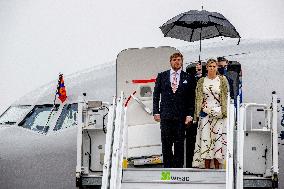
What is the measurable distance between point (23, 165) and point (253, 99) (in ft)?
13.6

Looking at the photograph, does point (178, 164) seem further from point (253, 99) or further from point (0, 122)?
point (0, 122)

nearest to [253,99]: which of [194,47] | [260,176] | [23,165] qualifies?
[260,176]

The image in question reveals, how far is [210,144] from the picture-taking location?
782cm

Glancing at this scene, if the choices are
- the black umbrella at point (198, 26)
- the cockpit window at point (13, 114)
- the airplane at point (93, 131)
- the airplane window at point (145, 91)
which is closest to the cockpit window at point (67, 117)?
the airplane at point (93, 131)

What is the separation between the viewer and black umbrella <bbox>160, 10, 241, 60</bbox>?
30.3 ft

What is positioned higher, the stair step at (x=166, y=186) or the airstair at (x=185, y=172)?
the airstair at (x=185, y=172)

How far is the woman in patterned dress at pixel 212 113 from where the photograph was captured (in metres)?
7.75

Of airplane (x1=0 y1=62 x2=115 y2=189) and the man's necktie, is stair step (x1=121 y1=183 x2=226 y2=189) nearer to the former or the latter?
the man's necktie

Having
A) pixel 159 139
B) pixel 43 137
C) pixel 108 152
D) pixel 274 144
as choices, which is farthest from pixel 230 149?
pixel 43 137

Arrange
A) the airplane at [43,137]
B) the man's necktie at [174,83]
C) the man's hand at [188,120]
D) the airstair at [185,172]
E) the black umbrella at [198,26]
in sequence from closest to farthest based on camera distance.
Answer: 1. the airstair at [185,172]
2. the man's hand at [188,120]
3. the man's necktie at [174,83]
4. the airplane at [43,137]
5. the black umbrella at [198,26]

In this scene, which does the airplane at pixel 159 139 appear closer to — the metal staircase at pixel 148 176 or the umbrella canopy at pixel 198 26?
the metal staircase at pixel 148 176

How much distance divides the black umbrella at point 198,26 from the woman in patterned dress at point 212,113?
157 cm

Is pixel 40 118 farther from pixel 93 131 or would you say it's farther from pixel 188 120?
pixel 188 120

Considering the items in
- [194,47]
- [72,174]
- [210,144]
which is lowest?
[72,174]
